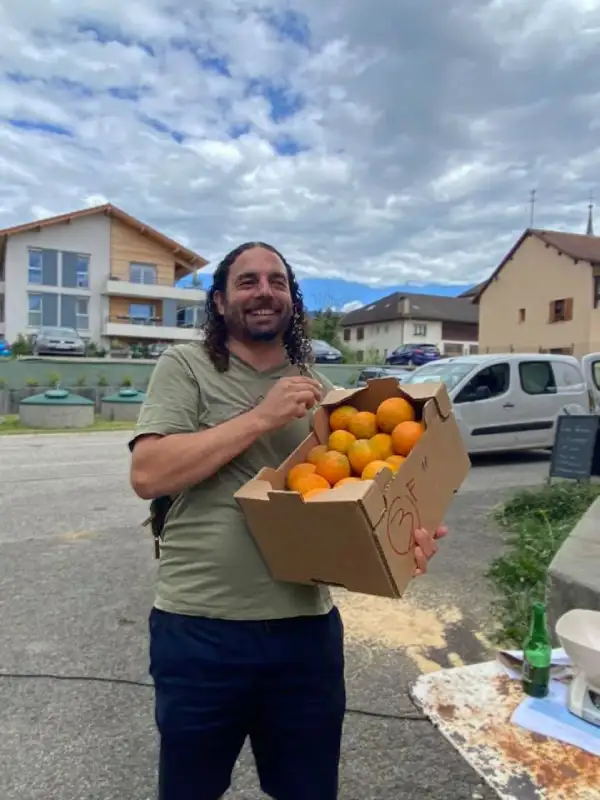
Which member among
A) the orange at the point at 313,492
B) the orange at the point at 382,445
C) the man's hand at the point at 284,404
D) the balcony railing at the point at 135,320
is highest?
the balcony railing at the point at 135,320

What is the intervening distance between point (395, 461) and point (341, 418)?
0.23m

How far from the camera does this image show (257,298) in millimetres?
1786

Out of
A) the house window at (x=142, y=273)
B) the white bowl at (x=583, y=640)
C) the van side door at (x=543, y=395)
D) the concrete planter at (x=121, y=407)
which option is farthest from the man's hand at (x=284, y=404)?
the house window at (x=142, y=273)

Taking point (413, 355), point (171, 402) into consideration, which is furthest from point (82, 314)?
point (171, 402)

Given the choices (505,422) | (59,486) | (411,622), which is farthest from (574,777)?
(505,422)

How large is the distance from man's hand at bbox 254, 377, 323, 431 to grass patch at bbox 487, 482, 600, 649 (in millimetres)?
2692

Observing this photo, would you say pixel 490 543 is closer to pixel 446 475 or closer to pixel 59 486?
pixel 446 475

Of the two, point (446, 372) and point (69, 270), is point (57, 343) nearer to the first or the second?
point (69, 270)

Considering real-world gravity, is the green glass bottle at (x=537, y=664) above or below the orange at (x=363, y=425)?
below

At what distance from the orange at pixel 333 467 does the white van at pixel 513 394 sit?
813 centimetres

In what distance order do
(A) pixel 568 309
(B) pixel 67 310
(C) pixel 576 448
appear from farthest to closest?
(B) pixel 67 310, (A) pixel 568 309, (C) pixel 576 448

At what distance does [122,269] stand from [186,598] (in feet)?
129

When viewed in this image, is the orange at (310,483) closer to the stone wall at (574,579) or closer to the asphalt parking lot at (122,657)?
the asphalt parking lot at (122,657)

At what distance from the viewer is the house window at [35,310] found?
36.9 metres
